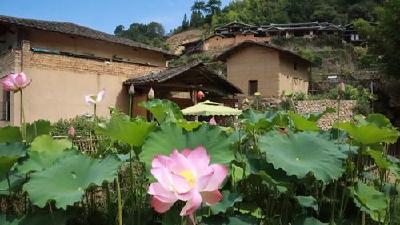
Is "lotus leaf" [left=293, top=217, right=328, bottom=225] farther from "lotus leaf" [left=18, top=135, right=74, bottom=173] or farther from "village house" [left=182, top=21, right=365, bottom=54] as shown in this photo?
"village house" [left=182, top=21, right=365, bottom=54]

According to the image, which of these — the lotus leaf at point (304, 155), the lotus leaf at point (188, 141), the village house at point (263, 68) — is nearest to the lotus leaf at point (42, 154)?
the lotus leaf at point (188, 141)

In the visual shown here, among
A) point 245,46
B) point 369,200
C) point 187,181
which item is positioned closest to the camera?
point 187,181

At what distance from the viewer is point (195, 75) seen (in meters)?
17.6

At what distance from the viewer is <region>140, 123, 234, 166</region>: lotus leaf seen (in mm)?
2055

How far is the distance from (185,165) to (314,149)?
4.51ft

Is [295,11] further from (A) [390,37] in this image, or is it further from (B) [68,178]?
(B) [68,178]

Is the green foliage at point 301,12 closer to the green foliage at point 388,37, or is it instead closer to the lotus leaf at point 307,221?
the green foliage at point 388,37

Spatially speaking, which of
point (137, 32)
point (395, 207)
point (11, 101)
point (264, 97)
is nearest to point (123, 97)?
point (11, 101)

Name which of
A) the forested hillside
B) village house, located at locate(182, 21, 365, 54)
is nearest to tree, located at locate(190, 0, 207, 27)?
the forested hillside

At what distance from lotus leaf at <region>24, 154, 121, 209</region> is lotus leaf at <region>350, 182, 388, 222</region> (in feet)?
4.50

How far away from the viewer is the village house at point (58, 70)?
1395cm

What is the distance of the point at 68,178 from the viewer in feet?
6.85

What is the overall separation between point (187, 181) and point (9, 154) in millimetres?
1527

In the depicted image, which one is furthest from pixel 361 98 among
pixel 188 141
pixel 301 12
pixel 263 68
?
pixel 301 12
